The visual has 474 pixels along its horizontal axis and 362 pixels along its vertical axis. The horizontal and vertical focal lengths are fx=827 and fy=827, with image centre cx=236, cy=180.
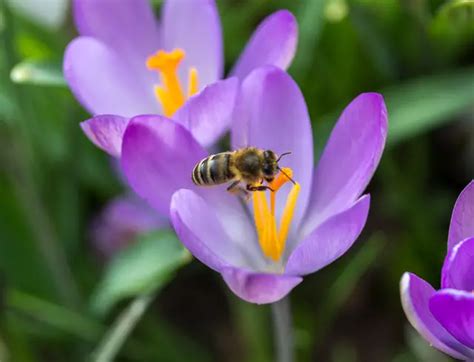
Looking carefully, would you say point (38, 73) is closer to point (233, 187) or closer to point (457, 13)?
point (233, 187)

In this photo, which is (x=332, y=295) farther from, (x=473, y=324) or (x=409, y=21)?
(x=473, y=324)

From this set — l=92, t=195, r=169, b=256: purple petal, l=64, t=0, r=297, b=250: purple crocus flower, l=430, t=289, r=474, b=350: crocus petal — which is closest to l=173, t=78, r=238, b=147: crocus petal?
l=64, t=0, r=297, b=250: purple crocus flower

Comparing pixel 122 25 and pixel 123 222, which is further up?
pixel 122 25

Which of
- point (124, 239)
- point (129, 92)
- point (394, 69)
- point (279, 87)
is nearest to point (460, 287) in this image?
point (279, 87)

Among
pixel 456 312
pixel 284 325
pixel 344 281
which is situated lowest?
pixel 344 281

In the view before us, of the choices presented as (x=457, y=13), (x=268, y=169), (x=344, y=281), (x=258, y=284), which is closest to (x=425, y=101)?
(x=457, y=13)

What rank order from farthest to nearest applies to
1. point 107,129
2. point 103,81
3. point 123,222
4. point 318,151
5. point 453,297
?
point 123,222, point 318,151, point 103,81, point 107,129, point 453,297

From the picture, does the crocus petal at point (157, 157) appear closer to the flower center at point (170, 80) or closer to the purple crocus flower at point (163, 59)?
the purple crocus flower at point (163, 59)

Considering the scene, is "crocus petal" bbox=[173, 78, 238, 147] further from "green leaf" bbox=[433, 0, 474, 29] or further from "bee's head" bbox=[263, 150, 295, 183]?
"green leaf" bbox=[433, 0, 474, 29]
